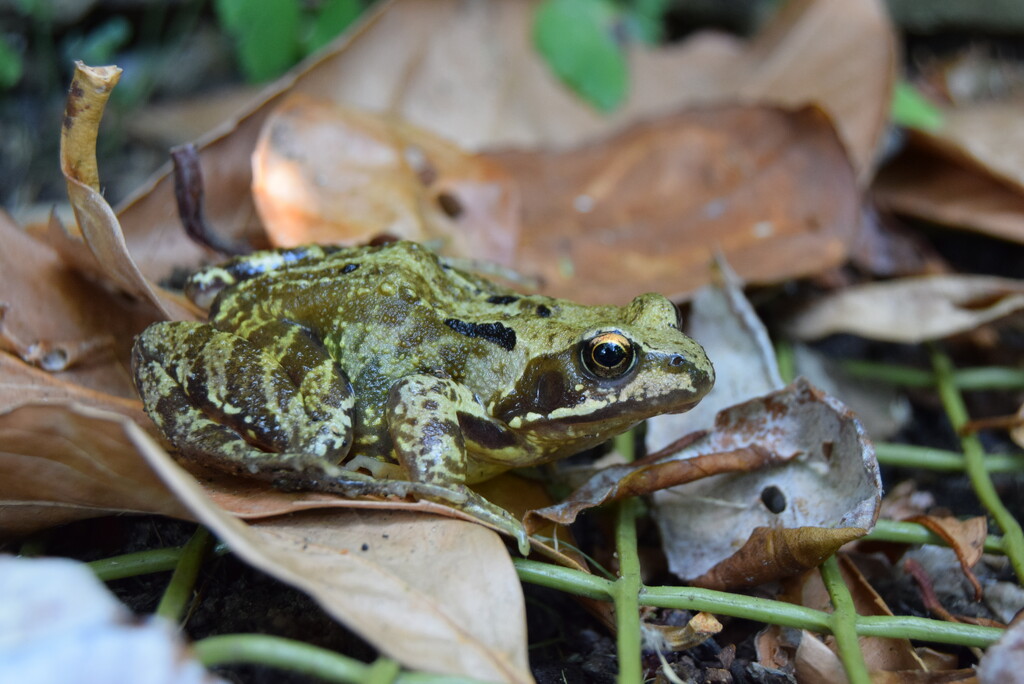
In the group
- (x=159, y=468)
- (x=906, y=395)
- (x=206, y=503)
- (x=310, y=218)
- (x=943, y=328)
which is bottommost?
(x=906, y=395)

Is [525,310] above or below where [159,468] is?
below

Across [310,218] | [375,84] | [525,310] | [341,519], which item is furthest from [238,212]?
[341,519]

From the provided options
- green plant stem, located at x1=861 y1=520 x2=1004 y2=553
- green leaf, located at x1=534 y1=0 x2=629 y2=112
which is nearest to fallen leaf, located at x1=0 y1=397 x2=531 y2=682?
green plant stem, located at x1=861 y1=520 x2=1004 y2=553

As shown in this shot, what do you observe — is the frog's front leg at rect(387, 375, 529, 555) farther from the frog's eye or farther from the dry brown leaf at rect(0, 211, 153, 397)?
the dry brown leaf at rect(0, 211, 153, 397)

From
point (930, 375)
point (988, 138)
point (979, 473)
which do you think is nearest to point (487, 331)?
point (979, 473)

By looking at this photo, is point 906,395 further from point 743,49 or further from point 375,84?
point 375,84

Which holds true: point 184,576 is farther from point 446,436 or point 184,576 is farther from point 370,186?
point 370,186

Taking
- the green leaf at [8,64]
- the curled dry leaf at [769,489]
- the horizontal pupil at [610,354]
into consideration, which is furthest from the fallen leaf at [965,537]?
the green leaf at [8,64]
